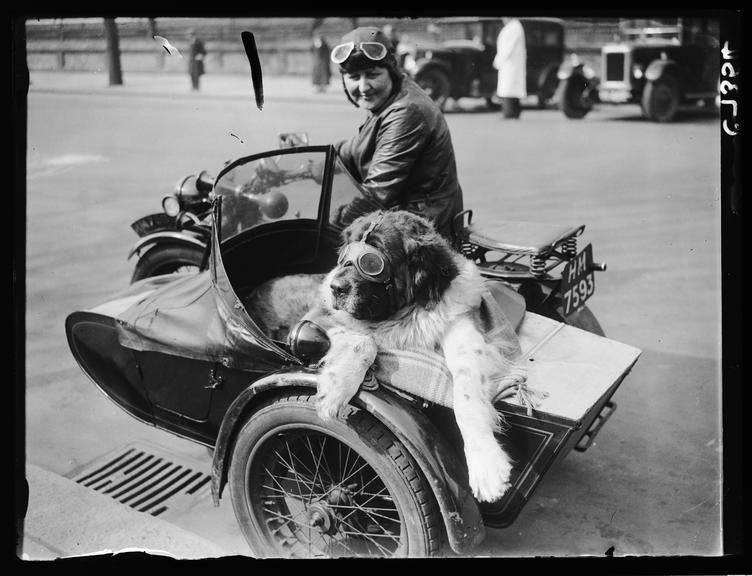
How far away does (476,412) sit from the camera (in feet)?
7.83

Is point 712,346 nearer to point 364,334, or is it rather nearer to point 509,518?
point 509,518

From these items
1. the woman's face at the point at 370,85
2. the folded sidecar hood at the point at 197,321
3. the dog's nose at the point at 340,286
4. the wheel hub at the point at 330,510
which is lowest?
the wheel hub at the point at 330,510

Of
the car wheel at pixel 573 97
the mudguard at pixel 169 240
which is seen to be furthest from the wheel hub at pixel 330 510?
the car wheel at pixel 573 97

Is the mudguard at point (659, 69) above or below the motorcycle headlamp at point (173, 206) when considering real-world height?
above

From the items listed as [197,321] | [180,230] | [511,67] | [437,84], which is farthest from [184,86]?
[197,321]

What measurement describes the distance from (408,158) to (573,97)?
992 cm

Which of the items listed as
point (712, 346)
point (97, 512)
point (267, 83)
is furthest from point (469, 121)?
point (97, 512)

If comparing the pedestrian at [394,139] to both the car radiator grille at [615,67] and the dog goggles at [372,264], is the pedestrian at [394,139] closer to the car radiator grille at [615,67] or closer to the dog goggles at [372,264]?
the dog goggles at [372,264]

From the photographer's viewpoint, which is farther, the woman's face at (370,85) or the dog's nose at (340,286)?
the woman's face at (370,85)

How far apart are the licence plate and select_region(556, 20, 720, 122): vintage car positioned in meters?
8.54

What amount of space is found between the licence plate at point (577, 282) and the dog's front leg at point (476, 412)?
826mm

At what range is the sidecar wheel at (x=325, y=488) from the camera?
251cm

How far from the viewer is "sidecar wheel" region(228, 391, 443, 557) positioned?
2.51 metres

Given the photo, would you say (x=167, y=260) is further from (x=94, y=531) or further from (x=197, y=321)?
(x=94, y=531)
